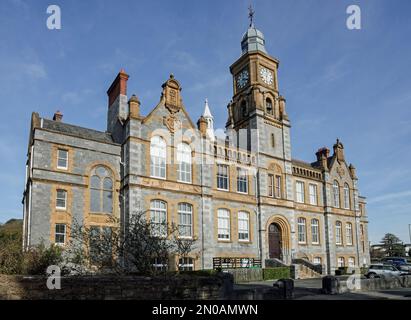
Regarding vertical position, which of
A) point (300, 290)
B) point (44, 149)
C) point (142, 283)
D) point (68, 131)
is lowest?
point (300, 290)

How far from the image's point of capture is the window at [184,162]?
30938 millimetres

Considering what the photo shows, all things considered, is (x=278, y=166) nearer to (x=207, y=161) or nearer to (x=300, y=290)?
(x=207, y=161)

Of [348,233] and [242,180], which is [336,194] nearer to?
[348,233]

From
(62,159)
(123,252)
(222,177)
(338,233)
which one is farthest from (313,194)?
(123,252)

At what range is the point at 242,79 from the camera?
137 feet

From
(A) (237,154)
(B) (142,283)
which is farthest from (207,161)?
(B) (142,283)

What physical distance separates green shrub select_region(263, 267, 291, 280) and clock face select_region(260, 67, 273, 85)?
65.5ft

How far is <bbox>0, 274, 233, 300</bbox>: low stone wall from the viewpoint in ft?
37.2

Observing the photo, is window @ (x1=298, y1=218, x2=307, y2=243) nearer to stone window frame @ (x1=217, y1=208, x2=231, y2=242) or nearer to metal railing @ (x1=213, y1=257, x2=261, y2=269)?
metal railing @ (x1=213, y1=257, x2=261, y2=269)

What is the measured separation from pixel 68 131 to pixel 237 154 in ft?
49.6

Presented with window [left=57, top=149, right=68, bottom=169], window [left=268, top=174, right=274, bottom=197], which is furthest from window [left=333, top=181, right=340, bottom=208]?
window [left=57, top=149, right=68, bottom=169]

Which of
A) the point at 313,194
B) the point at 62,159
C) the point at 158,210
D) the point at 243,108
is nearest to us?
the point at 62,159

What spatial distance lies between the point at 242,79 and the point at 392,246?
59418mm
